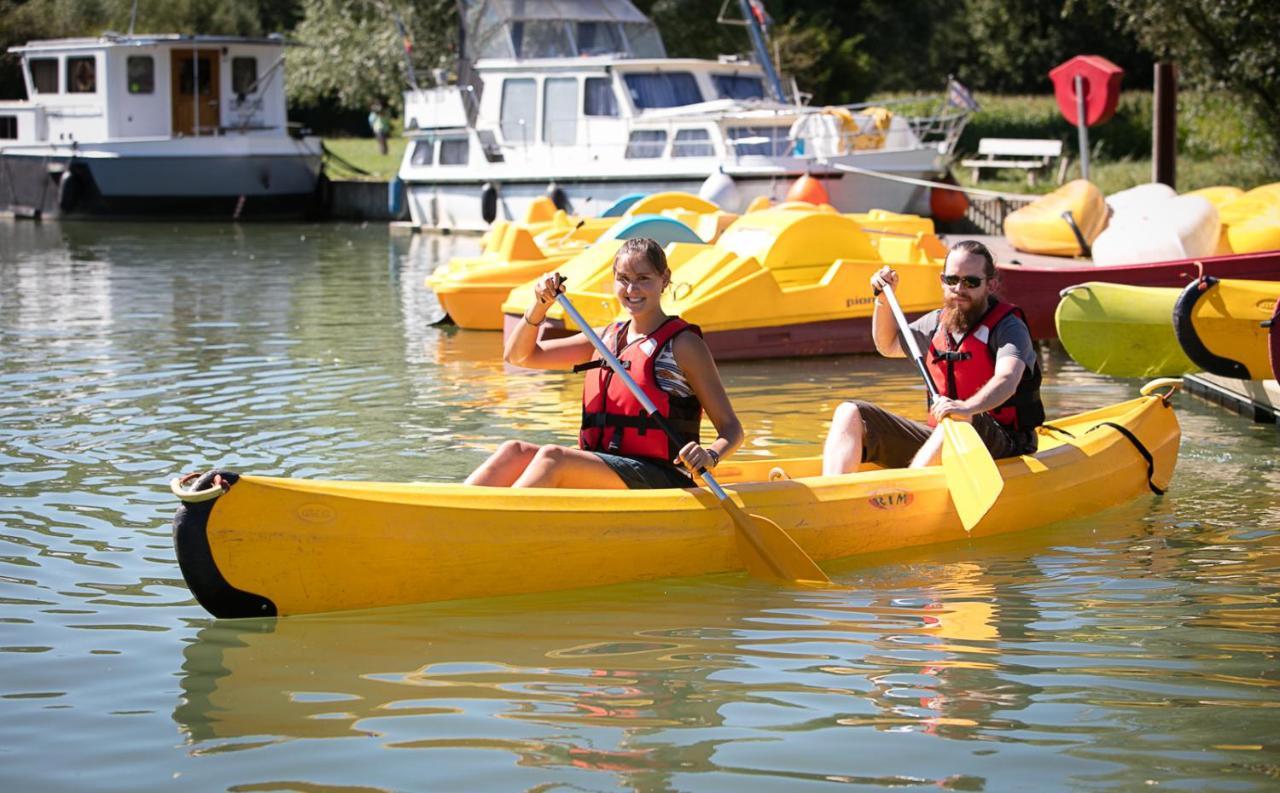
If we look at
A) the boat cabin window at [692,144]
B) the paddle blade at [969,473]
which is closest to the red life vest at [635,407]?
the paddle blade at [969,473]

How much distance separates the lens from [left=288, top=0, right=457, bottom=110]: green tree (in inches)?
1362

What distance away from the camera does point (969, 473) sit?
6.71m

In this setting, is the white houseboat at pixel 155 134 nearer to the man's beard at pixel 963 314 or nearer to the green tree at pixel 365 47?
the green tree at pixel 365 47

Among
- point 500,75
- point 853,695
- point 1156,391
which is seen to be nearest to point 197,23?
point 500,75

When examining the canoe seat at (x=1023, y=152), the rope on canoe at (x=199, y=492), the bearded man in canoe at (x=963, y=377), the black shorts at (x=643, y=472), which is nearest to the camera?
the rope on canoe at (x=199, y=492)

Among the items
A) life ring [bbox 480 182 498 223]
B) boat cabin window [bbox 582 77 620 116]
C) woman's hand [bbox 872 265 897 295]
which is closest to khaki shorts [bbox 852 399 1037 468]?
woman's hand [bbox 872 265 897 295]

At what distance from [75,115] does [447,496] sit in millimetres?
27831

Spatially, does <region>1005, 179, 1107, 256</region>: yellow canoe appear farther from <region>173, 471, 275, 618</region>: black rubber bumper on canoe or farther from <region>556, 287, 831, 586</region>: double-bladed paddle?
<region>173, 471, 275, 618</region>: black rubber bumper on canoe

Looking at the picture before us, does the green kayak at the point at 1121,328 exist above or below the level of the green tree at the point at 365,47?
below

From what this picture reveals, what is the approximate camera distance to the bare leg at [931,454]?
7.10 metres

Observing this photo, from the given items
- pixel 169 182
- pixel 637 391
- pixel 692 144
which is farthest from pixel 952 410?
pixel 169 182

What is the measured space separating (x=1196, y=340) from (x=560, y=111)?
645 inches

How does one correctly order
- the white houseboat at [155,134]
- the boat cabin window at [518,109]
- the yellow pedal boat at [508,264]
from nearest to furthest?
the yellow pedal boat at [508,264] → the boat cabin window at [518,109] → the white houseboat at [155,134]

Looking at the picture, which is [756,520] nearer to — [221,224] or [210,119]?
[221,224]
